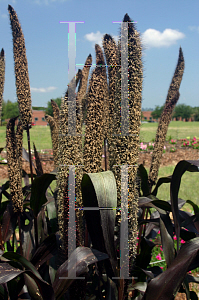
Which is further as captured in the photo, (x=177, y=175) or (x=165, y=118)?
(x=165, y=118)

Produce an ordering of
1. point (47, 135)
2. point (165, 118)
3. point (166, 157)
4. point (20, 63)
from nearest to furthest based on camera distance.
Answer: point (20, 63), point (165, 118), point (166, 157), point (47, 135)

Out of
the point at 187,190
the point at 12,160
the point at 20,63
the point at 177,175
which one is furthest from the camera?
the point at 187,190

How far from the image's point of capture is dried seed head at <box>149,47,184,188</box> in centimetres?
199

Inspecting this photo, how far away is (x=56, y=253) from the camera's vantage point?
1.47m

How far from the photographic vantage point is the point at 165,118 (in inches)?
79.9

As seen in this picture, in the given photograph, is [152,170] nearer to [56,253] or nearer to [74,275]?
[56,253]

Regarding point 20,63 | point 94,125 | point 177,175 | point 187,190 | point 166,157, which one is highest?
point 20,63

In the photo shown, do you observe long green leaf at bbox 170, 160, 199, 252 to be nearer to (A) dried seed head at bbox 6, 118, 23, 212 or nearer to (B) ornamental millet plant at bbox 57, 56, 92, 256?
(B) ornamental millet plant at bbox 57, 56, 92, 256

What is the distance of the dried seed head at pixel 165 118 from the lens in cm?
199

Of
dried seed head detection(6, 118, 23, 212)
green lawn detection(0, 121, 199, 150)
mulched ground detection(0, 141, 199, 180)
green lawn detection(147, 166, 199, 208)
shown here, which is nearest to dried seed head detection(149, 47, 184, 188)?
dried seed head detection(6, 118, 23, 212)

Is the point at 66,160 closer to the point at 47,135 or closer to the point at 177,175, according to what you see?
the point at 177,175

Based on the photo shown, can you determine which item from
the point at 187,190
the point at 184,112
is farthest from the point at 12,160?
the point at 184,112

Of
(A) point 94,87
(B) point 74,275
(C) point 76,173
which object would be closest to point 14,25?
(A) point 94,87

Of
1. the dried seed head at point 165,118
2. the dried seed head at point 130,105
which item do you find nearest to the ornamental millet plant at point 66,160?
the dried seed head at point 130,105
